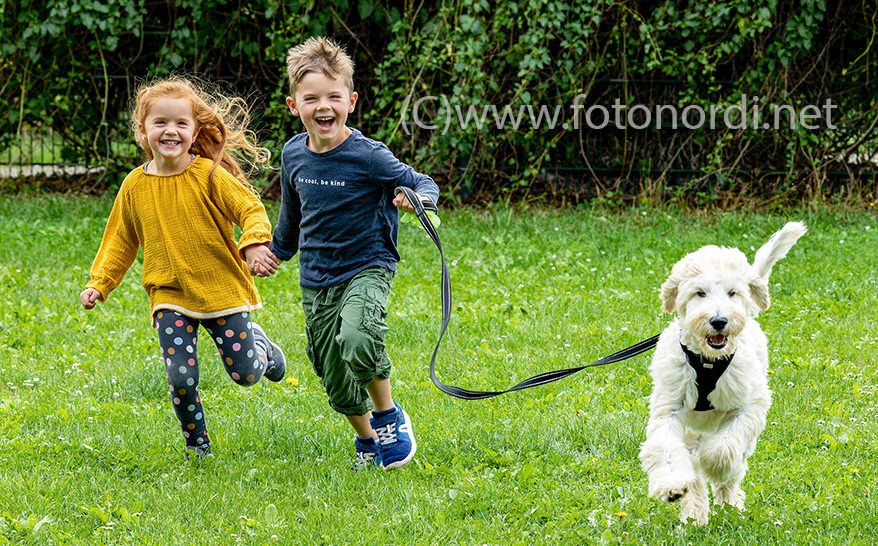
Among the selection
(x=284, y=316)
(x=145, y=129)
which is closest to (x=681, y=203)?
Result: (x=284, y=316)

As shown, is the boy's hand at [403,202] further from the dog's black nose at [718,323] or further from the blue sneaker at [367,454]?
the dog's black nose at [718,323]

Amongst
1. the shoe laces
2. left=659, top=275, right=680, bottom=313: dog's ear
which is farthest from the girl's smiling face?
left=659, top=275, right=680, bottom=313: dog's ear

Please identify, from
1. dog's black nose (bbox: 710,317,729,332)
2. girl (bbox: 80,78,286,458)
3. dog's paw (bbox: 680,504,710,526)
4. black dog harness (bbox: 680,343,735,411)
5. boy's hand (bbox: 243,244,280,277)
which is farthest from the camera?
girl (bbox: 80,78,286,458)

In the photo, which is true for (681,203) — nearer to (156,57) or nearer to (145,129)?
(156,57)

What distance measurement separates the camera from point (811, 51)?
1103 centimetres

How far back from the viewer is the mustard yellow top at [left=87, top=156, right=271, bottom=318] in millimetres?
4348

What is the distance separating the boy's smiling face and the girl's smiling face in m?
0.50

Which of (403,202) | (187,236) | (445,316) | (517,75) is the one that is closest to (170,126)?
(187,236)

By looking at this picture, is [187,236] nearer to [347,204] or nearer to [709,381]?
[347,204]

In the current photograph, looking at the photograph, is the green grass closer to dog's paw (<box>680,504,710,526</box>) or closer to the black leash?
dog's paw (<box>680,504,710,526</box>)

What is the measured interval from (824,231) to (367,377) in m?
6.97

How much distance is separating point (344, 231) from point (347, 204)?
12 cm

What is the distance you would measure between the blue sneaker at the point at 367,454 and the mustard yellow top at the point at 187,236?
79 centimetres

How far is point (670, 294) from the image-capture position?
3.83m
